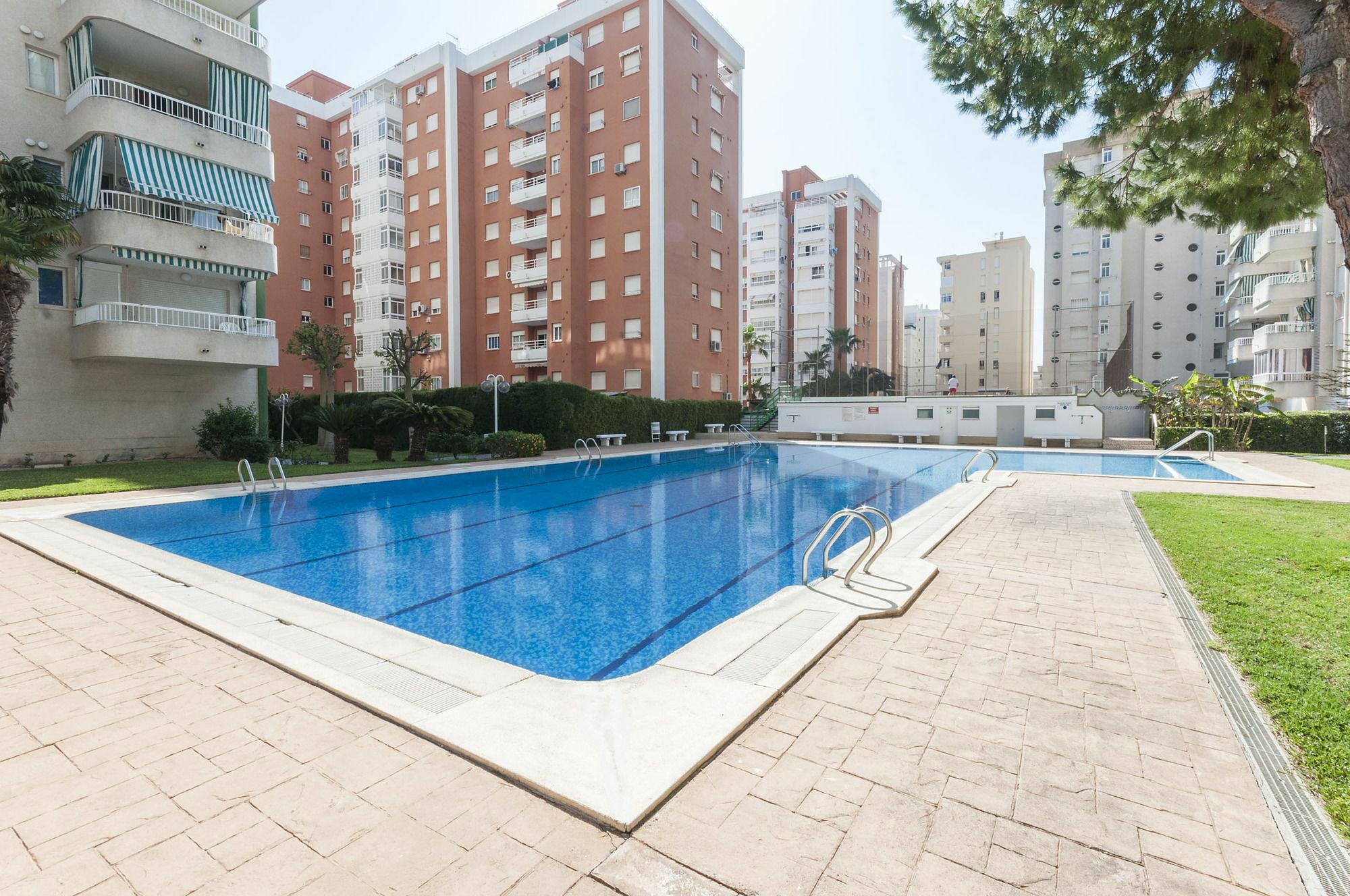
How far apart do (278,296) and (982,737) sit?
4906 cm

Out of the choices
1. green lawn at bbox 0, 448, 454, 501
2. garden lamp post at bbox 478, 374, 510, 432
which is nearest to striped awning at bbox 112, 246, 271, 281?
green lawn at bbox 0, 448, 454, 501

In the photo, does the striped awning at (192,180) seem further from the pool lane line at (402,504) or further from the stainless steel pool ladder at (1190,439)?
the stainless steel pool ladder at (1190,439)

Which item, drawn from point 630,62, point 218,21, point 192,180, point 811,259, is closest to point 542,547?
point 192,180

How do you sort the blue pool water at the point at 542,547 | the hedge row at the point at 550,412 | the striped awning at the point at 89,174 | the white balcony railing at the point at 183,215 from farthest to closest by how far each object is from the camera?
the hedge row at the point at 550,412 < the white balcony railing at the point at 183,215 < the striped awning at the point at 89,174 < the blue pool water at the point at 542,547

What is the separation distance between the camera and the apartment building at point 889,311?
7675 cm

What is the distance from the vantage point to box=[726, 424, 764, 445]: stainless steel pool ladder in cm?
3095

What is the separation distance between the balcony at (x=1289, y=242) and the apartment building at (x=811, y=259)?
102ft

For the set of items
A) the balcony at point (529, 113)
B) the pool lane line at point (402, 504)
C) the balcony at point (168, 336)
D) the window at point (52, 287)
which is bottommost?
the pool lane line at point (402, 504)

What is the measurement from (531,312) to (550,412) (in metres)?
13.7

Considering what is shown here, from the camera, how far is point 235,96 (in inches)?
765

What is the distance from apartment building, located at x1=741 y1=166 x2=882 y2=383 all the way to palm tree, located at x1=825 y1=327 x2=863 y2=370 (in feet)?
3.57

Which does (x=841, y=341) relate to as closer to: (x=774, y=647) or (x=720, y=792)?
(x=774, y=647)

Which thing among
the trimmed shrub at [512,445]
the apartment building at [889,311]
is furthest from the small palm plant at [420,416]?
the apartment building at [889,311]

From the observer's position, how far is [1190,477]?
15320mm
